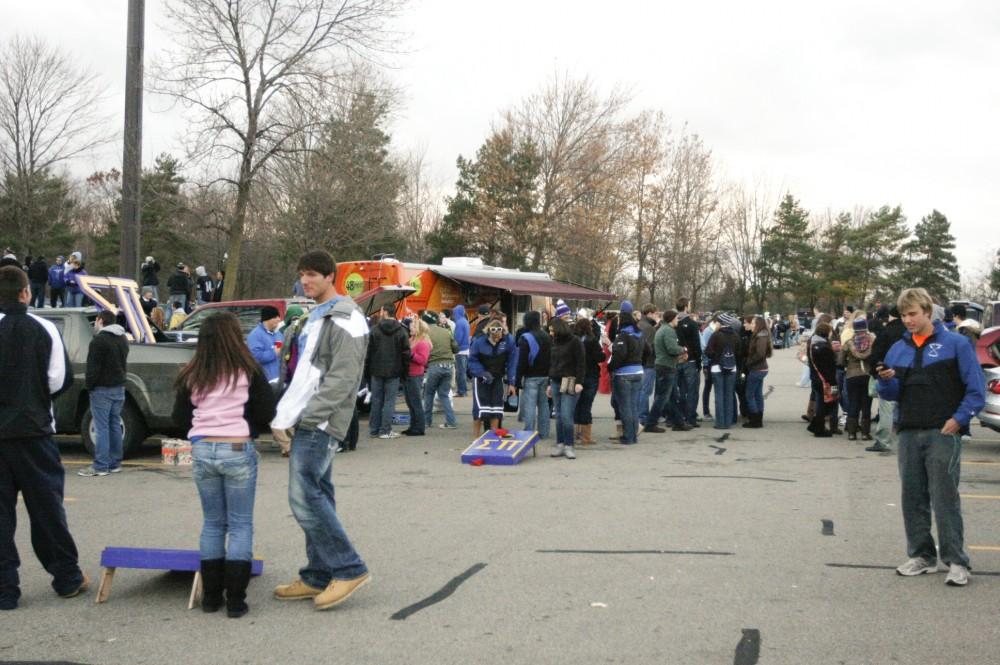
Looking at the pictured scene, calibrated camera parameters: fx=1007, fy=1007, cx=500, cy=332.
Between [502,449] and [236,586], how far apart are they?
665 centimetres

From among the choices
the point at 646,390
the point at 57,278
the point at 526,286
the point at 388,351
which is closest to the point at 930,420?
the point at 388,351

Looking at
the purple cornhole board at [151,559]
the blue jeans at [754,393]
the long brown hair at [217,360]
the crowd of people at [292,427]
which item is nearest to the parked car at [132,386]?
the crowd of people at [292,427]

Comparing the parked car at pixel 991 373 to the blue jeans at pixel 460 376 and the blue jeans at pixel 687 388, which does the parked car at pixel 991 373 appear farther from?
the blue jeans at pixel 460 376

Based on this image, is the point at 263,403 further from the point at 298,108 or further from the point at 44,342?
the point at 298,108

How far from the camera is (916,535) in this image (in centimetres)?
667

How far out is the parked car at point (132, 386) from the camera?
11938mm

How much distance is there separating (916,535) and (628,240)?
46311 millimetres

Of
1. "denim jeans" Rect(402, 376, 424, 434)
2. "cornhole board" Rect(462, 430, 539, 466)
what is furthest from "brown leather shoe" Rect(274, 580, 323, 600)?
"denim jeans" Rect(402, 376, 424, 434)

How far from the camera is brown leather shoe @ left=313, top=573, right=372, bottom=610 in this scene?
5.77m

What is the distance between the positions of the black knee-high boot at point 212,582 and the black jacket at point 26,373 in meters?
1.35

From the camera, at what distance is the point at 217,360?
5.81 m

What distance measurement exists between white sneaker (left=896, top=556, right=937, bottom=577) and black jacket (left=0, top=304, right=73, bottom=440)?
18.0ft

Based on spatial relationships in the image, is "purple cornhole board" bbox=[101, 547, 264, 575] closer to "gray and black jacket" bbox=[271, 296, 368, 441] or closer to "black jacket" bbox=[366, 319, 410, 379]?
"gray and black jacket" bbox=[271, 296, 368, 441]

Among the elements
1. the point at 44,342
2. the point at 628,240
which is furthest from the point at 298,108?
the point at 628,240
